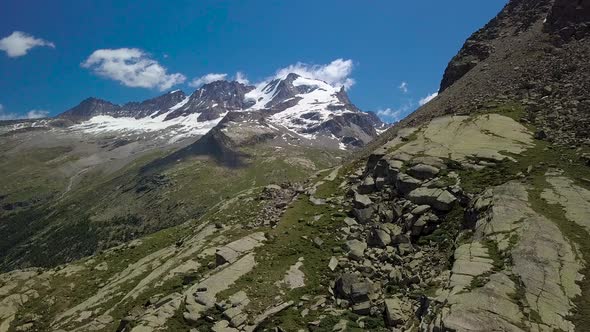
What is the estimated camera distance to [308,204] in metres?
49.4

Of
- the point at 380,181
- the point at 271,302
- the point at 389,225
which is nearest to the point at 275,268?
the point at 271,302

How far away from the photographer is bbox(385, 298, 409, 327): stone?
85.8 feet

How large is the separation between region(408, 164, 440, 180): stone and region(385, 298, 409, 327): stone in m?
17.2

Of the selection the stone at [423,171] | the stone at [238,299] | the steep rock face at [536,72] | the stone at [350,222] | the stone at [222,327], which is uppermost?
the steep rock face at [536,72]

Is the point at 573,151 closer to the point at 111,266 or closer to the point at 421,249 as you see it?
the point at 421,249

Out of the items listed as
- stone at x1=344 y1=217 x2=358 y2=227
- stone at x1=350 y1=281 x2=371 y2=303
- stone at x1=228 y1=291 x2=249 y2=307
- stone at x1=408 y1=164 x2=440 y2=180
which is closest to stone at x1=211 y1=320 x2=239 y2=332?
stone at x1=228 y1=291 x2=249 y2=307

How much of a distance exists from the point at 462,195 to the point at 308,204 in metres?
18.9

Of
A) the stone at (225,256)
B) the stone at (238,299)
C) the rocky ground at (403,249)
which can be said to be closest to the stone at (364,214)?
the rocky ground at (403,249)

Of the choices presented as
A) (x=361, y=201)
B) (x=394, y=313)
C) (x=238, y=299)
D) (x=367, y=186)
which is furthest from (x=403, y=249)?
(x=367, y=186)

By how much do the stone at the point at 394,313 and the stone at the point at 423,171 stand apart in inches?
678

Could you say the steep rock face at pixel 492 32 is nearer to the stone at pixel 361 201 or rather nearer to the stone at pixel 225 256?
the stone at pixel 361 201

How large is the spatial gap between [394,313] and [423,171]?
19.3 meters

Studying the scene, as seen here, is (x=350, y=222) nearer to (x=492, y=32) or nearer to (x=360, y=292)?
(x=360, y=292)

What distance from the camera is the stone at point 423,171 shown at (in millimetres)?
41625
